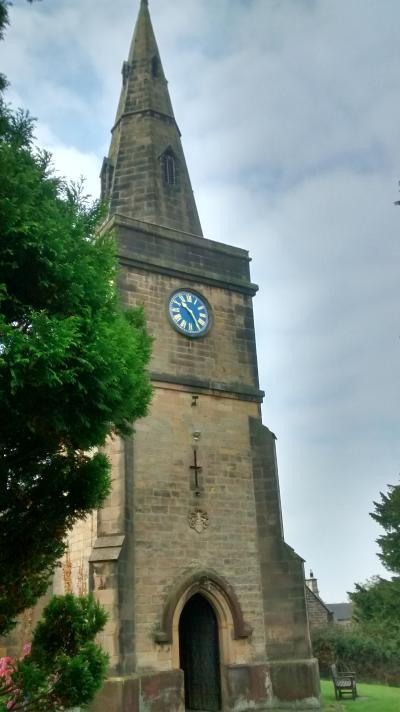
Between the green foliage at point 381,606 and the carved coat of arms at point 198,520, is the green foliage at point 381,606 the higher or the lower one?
the lower one

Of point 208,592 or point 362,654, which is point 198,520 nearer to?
point 208,592

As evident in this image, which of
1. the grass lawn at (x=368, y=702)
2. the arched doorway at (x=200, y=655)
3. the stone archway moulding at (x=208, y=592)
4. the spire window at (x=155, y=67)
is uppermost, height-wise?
the spire window at (x=155, y=67)

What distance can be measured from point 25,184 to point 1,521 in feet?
12.0

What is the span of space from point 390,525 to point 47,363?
88.6ft

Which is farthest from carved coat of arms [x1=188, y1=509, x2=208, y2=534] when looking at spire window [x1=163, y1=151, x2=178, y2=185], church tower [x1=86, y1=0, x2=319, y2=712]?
spire window [x1=163, y1=151, x2=178, y2=185]

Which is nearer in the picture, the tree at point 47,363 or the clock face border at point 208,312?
the tree at point 47,363

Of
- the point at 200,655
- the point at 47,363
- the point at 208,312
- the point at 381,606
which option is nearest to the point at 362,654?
the point at 381,606

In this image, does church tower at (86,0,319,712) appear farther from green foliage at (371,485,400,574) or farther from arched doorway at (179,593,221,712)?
green foliage at (371,485,400,574)

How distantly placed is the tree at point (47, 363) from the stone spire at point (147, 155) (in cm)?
1179

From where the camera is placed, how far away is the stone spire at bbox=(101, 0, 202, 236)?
19688 millimetres

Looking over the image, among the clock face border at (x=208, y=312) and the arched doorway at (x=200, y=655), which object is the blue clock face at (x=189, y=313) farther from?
the arched doorway at (x=200, y=655)

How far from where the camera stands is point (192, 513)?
1612cm

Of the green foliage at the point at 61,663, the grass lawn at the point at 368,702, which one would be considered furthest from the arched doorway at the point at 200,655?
the green foliage at the point at 61,663

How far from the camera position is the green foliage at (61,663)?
6645 millimetres
